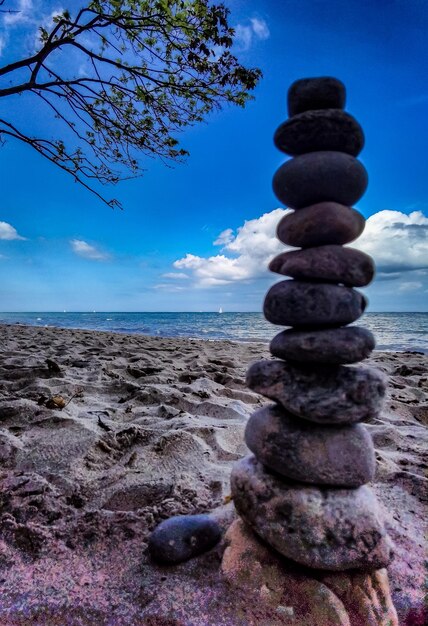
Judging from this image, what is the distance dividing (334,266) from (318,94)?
917 millimetres

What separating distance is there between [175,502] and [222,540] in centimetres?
44

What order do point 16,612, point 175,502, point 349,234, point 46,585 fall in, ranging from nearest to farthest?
point 16,612, point 46,585, point 349,234, point 175,502

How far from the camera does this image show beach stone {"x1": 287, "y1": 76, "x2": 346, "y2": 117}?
1.78 m

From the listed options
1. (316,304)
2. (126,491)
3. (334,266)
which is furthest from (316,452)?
(126,491)

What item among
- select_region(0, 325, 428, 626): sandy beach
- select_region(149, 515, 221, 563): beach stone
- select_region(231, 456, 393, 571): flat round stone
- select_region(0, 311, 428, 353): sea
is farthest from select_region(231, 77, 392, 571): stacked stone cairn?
select_region(0, 311, 428, 353): sea

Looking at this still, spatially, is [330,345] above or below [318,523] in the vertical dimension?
above

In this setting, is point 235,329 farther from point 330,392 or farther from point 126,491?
point 330,392

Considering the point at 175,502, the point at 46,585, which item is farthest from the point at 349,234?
the point at 46,585

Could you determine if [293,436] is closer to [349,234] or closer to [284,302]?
[284,302]

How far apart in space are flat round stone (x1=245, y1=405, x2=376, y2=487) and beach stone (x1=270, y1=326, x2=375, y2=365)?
1.11ft

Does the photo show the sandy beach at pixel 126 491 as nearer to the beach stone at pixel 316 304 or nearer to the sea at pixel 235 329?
the beach stone at pixel 316 304

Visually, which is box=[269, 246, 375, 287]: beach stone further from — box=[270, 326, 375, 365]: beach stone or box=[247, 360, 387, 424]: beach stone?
box=[247, 360, 387, 424]: beach stone

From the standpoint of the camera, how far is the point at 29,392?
391 centimetres

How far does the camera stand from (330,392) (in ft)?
5.34
